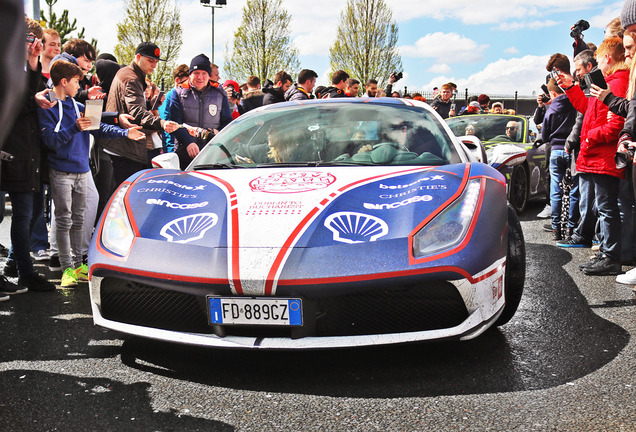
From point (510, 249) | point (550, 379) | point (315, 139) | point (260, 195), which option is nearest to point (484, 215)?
point (510, 249)

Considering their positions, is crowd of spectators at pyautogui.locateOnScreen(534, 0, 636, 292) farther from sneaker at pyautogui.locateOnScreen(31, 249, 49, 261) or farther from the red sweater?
sneaker at pyautogui.locateOnScreen(31, 249, 49, 261)

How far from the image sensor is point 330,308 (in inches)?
114

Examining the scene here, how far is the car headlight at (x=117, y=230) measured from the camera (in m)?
3.21

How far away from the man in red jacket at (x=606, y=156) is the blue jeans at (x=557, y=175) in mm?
1609

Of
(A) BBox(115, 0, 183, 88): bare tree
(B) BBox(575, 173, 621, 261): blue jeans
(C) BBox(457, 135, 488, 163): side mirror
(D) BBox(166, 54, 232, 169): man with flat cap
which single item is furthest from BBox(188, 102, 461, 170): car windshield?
(A) BBox(115, 0, 183, 88): bare tree

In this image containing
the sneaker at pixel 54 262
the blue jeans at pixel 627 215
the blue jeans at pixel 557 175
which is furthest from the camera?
the blue jeans at pixel 557 175

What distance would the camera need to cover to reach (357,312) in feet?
9.52

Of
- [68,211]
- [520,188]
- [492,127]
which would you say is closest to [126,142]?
[68,211]

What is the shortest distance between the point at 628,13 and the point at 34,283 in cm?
460

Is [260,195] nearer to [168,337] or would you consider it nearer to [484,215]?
[168,337]

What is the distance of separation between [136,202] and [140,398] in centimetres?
109

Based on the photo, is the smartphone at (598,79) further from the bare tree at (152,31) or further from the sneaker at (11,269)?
the bare tree at (152,31)

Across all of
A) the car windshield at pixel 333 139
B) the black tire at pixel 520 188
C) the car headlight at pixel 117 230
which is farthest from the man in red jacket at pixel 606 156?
the car headlight at pixel 117 230

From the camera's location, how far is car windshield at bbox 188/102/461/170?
158 inches
